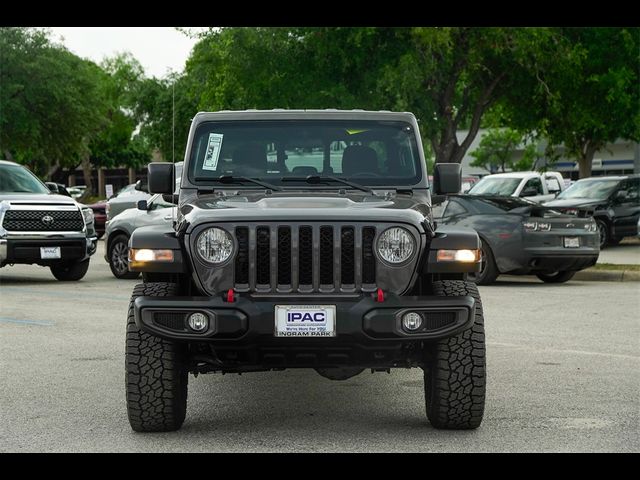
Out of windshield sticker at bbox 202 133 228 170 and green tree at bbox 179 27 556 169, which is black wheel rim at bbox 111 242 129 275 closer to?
green tree at bbox 179 27 556 169

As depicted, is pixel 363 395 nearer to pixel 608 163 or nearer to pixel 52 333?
pixel 52 333

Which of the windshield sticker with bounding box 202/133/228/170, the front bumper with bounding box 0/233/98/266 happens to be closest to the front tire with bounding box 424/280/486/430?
the windshield sticker with bounding box 202/133/228/170

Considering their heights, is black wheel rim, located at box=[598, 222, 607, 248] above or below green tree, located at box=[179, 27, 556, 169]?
below

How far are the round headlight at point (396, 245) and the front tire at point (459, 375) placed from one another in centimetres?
35

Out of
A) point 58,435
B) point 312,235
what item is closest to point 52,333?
point 58,435

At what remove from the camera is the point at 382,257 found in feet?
21.9

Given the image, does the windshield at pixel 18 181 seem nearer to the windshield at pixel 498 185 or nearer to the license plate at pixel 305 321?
the license plate at pixel 305 321

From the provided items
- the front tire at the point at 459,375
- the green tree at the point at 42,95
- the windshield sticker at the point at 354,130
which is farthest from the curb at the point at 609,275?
the green tree at the point at 42,95

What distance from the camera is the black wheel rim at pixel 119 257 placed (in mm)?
18562

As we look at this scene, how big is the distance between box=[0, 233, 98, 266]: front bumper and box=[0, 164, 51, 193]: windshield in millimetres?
1209

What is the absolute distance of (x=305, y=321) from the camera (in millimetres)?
6508

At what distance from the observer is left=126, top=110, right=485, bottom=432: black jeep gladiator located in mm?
6496
